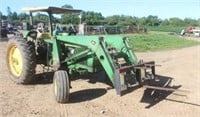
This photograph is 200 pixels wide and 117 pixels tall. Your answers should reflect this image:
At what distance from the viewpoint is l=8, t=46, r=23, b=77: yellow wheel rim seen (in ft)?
29.4

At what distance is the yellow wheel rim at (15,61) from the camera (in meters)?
8.96

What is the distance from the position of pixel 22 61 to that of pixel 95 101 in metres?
2.22

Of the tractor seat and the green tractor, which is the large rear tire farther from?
the tractor seat

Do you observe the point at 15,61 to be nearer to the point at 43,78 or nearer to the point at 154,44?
the point at 43,78

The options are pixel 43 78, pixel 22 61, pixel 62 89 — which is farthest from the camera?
pixel 43 78

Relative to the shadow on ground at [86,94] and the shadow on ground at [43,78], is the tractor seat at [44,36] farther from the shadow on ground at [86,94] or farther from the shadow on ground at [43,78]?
the shadow on ground at [86,94]

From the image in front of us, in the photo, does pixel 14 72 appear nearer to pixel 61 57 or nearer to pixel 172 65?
pixel 61 57

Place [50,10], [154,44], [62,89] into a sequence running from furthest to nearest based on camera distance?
1. [154,44]
2. [50,10]
3. [62,89]

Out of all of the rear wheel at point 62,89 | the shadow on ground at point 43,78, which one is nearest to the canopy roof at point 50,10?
the shadow on ground at point 43,78

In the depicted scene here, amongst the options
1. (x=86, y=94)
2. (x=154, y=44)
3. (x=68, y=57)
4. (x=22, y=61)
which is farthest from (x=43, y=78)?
(x=154, y=44)

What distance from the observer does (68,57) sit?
8422mm

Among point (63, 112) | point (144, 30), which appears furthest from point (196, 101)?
point (144, 30)

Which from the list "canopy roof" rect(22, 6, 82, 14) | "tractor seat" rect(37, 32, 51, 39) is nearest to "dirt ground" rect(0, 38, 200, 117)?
"tractor seat" rect(37, 32, 51, 39)

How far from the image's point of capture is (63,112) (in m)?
6.51
